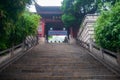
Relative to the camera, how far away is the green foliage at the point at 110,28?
10.8 metres

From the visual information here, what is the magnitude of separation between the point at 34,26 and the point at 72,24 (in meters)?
12.3

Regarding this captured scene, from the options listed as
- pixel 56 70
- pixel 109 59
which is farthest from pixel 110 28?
pixel 56 70

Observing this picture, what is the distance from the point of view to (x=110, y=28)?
11.3 meters

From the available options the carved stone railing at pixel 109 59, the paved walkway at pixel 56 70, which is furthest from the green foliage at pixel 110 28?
the paved walkway at pixel 56 70

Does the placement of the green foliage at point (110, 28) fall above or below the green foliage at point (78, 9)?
below

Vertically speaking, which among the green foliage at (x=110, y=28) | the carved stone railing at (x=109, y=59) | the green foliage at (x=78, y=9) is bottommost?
the carved stone railing at (x=109, y=59)

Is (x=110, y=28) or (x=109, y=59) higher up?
(x=110, y=28)

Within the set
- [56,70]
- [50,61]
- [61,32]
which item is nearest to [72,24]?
[61,32]

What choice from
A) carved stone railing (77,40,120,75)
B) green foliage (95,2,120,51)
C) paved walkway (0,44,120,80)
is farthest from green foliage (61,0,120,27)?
green foliage (95,2,120,51)

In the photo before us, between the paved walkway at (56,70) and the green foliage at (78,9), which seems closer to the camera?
the paved walkway at (56,70)

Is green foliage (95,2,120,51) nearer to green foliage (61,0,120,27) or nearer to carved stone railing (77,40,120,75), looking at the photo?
carved stone railing (77,40,120,75)

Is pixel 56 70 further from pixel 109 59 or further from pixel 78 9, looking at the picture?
pixel 78 9

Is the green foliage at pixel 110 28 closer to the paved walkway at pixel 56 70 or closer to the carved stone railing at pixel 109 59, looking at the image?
the carved stone railing at pixel 109 59

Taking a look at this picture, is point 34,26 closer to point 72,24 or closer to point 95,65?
point 95,65
